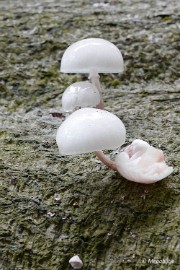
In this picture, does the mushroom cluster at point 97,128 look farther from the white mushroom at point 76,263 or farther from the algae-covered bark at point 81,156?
the white mushroom at point 76,263

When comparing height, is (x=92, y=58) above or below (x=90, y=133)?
above

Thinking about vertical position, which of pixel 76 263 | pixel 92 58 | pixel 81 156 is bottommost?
pixel 76 263

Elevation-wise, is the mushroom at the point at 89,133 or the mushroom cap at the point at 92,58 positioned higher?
the mushroom cap at the point at 92,58

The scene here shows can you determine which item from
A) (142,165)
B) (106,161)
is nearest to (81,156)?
(106,161)

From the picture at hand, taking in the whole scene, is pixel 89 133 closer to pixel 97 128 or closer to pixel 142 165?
pixel 97 128

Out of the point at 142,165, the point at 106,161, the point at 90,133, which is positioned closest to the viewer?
the point at 90,133

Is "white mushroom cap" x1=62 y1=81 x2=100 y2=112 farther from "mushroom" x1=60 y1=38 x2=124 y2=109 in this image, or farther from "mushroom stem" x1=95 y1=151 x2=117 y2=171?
"mushroom stem" x1=95 y1=151 x2=117 y2=171

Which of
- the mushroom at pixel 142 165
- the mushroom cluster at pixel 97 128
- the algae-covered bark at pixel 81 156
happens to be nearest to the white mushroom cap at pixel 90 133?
the mushroom cluster at pixel 97 128

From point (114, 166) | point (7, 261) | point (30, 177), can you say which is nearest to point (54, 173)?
point (30, 177)
